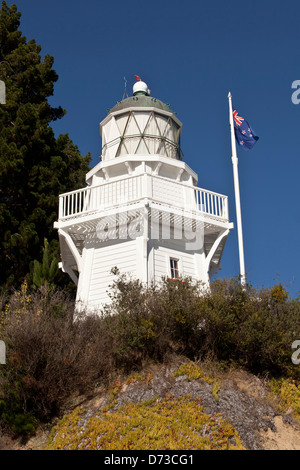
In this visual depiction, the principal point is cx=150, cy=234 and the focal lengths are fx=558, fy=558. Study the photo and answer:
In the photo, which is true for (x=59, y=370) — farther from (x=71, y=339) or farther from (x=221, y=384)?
(x=221, y=384)

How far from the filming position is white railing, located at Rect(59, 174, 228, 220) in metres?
18.8

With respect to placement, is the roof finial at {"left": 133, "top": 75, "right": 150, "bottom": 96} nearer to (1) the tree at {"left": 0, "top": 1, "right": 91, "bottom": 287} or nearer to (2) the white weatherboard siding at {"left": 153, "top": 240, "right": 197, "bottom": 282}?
(1) the tree at {"left": 0, "top": 1, "right": 91, "bottom": 287}

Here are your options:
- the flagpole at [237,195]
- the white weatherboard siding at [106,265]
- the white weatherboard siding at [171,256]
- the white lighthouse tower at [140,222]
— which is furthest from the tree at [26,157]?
the flagpole at [237,195]

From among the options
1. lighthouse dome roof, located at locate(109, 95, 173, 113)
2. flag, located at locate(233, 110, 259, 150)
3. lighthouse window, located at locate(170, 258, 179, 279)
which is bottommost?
lighthouse window, located at locate(170, 258, 179, 279)

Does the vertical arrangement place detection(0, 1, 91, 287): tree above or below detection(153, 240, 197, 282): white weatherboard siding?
above

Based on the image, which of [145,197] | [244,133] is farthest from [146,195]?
[244,133]

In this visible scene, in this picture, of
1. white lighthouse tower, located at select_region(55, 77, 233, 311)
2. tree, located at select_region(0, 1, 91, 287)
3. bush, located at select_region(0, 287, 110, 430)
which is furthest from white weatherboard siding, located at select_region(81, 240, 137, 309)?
bush, located at select_region(0, 287, 110, 430)

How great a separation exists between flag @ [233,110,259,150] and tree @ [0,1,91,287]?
771 cm

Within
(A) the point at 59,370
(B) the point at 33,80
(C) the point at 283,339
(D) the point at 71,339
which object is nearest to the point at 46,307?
(D) the point at 71,339

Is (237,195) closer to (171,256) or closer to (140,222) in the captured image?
(171,256)

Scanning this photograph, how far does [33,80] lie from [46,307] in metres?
Answer: 14.2

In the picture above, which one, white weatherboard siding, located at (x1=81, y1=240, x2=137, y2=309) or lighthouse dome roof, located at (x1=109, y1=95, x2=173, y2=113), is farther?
lighthouse dome roof, located at (x1=109, y1=95, x2=173, y2=113)

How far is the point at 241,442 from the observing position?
11.2m

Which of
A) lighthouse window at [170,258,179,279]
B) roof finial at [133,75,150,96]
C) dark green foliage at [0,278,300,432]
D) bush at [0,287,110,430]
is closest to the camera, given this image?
bush at [0,287,110,430]
